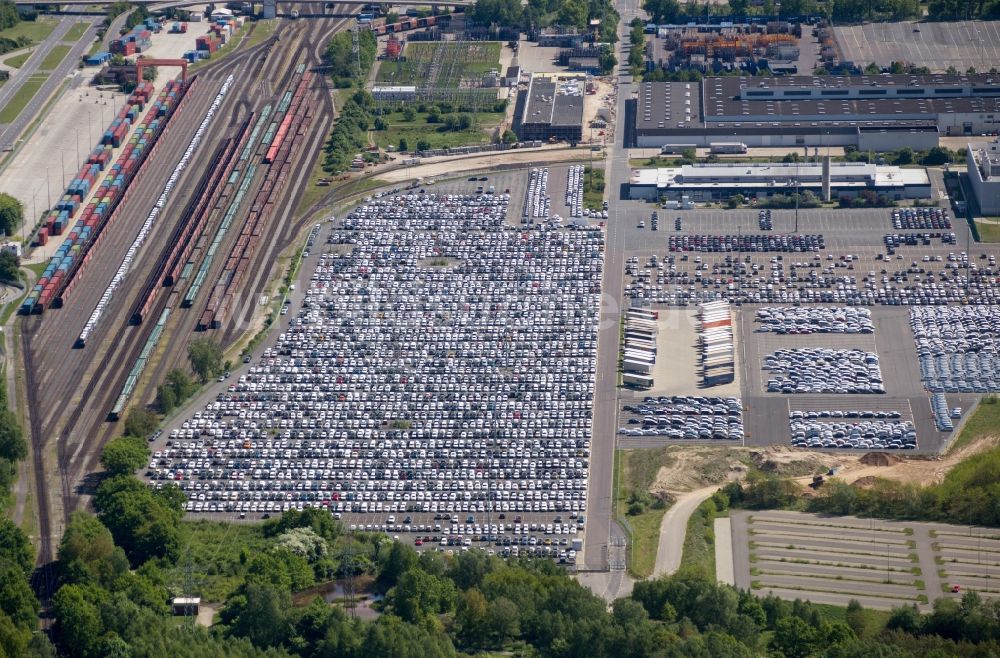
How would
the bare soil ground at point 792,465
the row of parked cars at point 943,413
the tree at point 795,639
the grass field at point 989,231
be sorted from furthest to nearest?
the grass field at point 989,231 < the row of parked cars at point 943,413 < the bare soil ground at point 792,465 < the tree at point 795,639

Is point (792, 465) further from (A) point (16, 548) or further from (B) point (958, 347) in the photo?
(A) point (16, 548)

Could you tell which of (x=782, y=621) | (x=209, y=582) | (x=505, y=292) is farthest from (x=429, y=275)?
(x=782, y=621)

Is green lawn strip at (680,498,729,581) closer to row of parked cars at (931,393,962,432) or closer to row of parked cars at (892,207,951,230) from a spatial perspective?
row of parked cars at (931,393,962,432)

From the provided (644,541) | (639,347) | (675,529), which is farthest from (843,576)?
(639,347)

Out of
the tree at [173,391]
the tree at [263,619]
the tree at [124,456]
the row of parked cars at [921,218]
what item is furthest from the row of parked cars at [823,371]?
the tree at [124,456]

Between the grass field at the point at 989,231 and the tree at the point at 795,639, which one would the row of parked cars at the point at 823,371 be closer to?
the grass field at the point at 989,231

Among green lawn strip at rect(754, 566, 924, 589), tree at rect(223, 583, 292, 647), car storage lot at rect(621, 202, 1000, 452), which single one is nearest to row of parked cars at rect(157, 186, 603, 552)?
car storage lot at rect(621, 202, 1000, 452)
